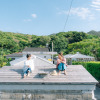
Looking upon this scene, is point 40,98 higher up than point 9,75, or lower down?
lower down

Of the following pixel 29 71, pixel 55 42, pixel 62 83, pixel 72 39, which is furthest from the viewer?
pixel 72 39

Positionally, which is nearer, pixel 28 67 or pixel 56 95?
pixel 56 95

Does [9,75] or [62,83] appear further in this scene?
[9,75]

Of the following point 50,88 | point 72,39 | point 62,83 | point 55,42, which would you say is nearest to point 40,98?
point 50,88

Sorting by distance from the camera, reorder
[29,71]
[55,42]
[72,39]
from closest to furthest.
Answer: [29,71], [55,42], [72,39]

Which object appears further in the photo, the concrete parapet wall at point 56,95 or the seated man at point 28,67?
the seated man at point 28,67

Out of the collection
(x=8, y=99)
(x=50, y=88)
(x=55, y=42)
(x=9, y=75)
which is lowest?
(x=8, y=99)

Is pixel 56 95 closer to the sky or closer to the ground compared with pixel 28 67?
closer to the ground

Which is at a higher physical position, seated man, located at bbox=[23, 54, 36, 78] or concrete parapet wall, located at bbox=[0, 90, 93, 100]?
seated man, located at bbox=[23, 54, 36, 78]

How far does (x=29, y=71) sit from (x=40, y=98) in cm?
130

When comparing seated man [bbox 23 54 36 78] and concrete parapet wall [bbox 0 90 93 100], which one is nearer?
concrete parapet wall [bbox 0 90 93 100]

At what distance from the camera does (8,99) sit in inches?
258

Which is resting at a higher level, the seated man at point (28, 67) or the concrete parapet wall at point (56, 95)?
the seated man at point (28, 67)

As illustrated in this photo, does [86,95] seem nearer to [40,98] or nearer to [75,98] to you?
[75,98]
